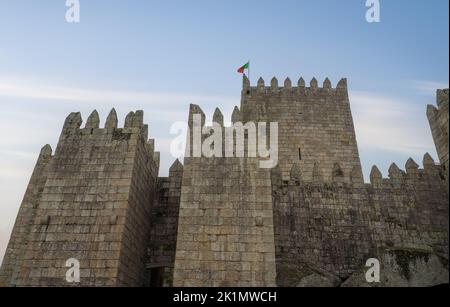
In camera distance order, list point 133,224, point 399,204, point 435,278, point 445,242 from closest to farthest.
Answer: point 435,278, point 133,224, point 445,242, point 399,204

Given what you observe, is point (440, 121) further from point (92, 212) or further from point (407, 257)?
point (92, 212)

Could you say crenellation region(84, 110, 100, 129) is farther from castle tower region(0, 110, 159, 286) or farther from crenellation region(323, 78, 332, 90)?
crenellation region(323, 78, 332, 90)

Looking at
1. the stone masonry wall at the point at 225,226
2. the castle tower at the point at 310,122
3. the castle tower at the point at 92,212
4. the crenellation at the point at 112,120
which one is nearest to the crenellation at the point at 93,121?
the castle tower at the point at 92,212

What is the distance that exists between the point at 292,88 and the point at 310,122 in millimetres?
2742

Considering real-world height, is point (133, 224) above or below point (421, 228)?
below

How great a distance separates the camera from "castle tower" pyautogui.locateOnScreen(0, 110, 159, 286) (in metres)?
8.43

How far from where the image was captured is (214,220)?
8.41 metres

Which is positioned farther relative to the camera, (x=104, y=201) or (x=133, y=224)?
(x=133, y=224)

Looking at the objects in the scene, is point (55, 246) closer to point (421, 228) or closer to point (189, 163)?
point (189, 163)

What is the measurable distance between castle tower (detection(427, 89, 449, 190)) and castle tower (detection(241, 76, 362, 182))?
6.92m
